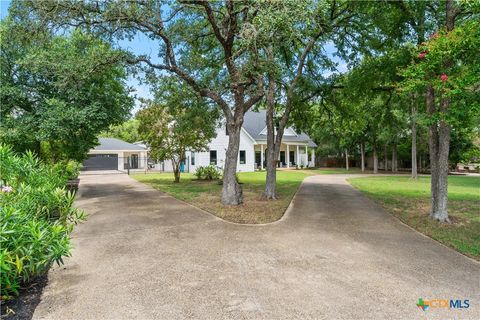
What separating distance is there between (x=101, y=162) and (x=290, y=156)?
2383 cm

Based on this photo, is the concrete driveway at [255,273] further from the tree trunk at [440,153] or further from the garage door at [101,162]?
the garage door at [101,162]

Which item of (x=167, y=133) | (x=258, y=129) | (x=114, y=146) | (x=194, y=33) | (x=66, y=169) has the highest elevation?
(x=194, y=33)

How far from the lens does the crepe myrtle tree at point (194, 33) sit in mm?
7731

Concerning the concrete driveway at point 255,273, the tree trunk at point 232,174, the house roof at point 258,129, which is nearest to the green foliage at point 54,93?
the tree trunk at point 232,174

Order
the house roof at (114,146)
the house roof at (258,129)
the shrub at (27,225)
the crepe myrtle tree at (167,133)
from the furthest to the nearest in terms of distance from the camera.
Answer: the house roof at (114,146) → the house roof at (258,129) → the crepe myrtle tree at (167,133) → the shrub at (27,225)

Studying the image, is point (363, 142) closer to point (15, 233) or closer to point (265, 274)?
point (265, 274)

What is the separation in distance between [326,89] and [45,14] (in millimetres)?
10562

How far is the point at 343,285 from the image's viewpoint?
13.1 feet

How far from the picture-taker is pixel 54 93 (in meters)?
12.0

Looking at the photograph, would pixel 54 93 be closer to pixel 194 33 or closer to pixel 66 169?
pixel 66 169

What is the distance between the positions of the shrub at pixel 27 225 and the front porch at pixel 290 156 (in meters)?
25.1

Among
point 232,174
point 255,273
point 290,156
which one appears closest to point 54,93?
point 232,174

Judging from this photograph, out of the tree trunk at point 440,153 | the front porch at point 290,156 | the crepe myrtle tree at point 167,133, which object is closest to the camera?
the tree trunk at point 440,153

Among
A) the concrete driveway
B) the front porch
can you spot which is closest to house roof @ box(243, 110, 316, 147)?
the front porch
